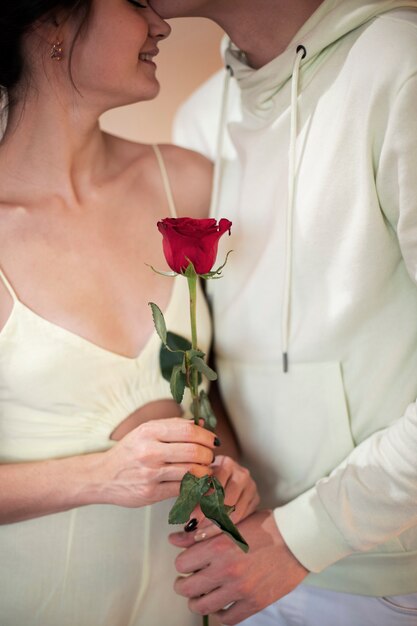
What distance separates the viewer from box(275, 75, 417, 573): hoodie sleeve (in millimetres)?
895

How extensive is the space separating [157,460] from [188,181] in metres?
0.53

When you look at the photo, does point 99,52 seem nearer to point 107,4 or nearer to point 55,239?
point 107,4

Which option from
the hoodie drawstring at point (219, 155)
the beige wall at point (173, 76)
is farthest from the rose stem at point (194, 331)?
the beige wall at point (173, 76)

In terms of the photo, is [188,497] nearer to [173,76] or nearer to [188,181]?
[188,181]

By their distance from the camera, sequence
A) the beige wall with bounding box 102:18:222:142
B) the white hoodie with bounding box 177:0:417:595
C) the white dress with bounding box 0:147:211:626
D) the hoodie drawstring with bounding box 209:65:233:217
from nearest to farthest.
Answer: the white hoodie with bounding box 177:0:417:595 < the white dress with bounding box 0:147:211:626 < the hoodie drawstring with bounding box 209:65:233:217 < the beige wall with bounding box 102:18:222:142

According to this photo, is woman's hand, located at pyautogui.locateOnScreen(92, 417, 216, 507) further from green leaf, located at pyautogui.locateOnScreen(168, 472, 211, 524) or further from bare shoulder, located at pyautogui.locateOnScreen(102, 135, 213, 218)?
bare shoulder, located at pyautogui.locateOnScreen(102, 135, 213, 218)

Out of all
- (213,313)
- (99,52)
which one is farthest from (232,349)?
(99,52)

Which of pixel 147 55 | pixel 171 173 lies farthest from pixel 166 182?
pixel 147 55

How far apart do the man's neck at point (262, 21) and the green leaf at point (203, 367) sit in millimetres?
533

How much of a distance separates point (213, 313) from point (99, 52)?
0.46 meters

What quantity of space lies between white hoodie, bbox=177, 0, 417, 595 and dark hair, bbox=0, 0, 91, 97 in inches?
11.6

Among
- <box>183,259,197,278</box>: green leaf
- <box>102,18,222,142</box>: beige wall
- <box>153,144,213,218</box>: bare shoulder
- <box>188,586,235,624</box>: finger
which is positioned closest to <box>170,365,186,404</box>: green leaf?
<box>183,259,197,278</box>: green leaf

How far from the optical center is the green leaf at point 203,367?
0.86 meters

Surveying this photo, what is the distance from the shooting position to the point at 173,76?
5.50 feet
